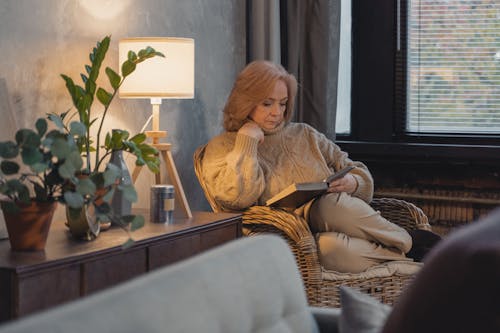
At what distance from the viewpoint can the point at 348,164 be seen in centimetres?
372

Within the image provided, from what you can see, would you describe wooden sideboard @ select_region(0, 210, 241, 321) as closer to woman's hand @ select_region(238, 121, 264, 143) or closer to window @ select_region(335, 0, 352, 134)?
woman's hand @ select_region(238, 121, 264, 143)

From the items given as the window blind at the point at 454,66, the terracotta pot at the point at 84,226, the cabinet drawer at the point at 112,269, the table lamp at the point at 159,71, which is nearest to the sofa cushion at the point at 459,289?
the cabinet drawer at the point at 112,269

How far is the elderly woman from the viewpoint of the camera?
3334 mm

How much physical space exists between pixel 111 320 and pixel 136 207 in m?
2.49

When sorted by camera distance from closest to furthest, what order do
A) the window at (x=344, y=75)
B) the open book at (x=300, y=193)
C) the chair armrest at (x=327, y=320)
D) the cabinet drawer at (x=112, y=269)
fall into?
the chair armrest at (x=327, y=320), the cabinet drawer at (x=112, y=269), the open book at (x=300, y=193), the window at (x=344, y=75)

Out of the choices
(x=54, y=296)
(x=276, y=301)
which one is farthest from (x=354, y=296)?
(x=54, y=296)

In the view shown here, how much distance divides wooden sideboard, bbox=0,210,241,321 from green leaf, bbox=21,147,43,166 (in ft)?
0.96

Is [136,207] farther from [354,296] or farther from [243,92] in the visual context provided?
[354,296]

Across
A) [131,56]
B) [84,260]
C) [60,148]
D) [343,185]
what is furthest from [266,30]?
[60,148]

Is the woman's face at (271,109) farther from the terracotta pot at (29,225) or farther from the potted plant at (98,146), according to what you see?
the terracotta pot at (29,225)

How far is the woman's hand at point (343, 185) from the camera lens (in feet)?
11.7

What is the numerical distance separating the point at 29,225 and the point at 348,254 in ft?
4.74

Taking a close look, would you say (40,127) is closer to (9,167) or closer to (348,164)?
(9,167)

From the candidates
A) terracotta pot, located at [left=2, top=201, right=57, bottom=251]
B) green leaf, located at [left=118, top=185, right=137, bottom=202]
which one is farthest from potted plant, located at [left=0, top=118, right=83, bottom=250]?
green leaf, located at [left=118, top=185, right=137, bottom=202]
